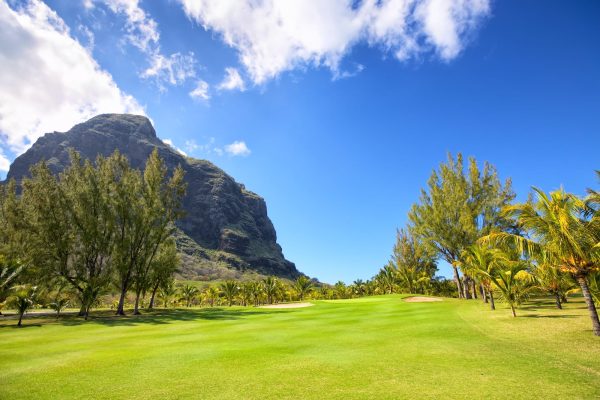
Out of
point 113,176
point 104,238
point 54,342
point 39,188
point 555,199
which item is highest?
point 113,176

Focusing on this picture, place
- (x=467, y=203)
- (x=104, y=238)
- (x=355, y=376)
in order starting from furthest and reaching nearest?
(x=104, y=238), (x=467, y=203), (x=355, y=376)

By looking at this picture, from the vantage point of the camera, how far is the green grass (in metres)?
9.18

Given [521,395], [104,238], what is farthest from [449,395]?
[104,238]

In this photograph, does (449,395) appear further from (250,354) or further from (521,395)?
(250,354)

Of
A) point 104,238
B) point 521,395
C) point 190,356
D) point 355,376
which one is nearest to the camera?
point 521,395

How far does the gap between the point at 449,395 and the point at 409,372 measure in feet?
7.20

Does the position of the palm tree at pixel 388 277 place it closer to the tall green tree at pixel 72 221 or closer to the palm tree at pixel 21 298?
the tall green tree at pixel 72 221

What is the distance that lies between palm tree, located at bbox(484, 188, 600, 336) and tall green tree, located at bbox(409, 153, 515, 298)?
79.9 ft

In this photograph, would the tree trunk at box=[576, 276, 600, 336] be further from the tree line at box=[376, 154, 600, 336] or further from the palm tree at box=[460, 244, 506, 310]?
the palm tree at box=[460, 244, 506, 310]

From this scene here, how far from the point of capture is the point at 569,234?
1536cm

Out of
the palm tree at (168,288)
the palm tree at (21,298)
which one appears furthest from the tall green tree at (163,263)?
the palm tree at (21,298)

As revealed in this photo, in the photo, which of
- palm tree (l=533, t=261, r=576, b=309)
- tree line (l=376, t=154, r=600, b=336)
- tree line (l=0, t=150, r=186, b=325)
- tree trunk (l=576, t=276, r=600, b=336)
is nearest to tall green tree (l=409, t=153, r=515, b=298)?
tree line (l=376, t=154, r=600, b=336)

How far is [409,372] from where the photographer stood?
1071 cm

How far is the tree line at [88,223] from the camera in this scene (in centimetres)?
4278
